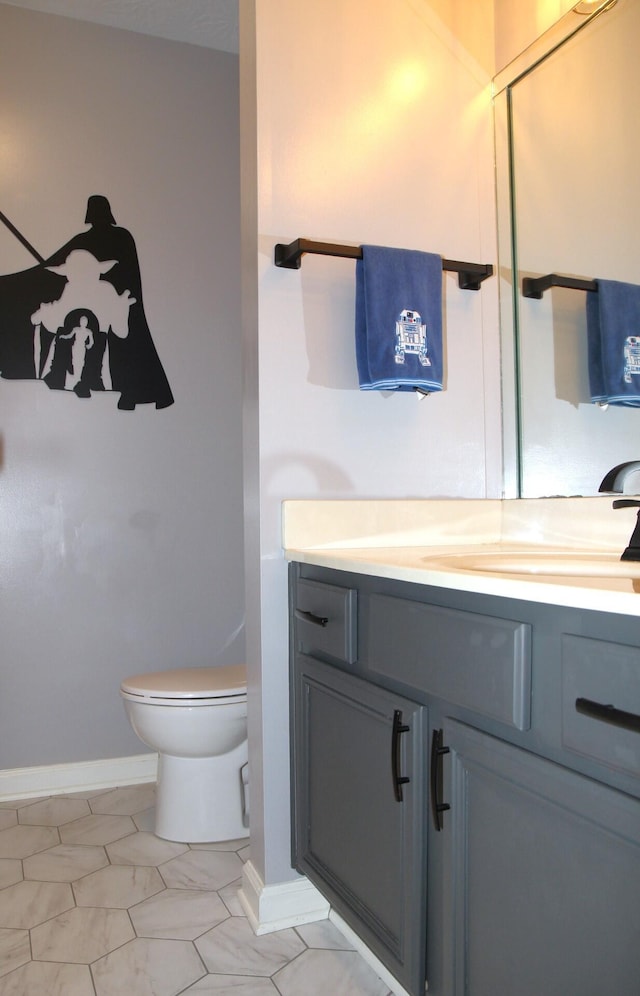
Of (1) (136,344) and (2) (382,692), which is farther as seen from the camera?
(1) (136,344)

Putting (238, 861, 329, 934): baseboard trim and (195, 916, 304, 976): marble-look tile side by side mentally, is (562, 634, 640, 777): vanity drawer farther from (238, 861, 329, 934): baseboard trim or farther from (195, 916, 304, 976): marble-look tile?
(238, 861, 329, 934): baseboard trim

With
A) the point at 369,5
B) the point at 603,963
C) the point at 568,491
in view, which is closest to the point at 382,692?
the point at 603,963

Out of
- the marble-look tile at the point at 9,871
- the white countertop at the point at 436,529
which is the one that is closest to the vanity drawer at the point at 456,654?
the white countertop at the point at 436,529

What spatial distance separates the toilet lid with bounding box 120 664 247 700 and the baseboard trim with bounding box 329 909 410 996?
59 cm

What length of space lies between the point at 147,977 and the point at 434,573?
102cm

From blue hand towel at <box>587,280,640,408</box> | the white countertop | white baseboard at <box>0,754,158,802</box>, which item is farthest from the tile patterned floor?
blue hand towel at <box>587,280,640,408</box>

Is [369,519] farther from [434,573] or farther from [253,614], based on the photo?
[434,573]

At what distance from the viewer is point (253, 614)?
5.59 feet

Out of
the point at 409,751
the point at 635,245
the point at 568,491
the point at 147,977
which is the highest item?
the point at 635,245

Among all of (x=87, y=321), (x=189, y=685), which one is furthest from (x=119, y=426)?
(x=189, y=685)

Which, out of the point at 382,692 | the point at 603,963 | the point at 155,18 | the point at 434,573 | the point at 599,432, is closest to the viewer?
the point at 603,963

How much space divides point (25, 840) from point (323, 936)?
953 mm

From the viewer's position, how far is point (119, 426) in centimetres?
253

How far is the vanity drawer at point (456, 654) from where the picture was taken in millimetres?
920
